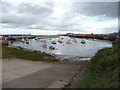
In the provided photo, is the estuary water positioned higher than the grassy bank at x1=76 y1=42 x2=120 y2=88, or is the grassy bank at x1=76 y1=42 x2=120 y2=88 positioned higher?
the grassy bank at x1=76 y1=42 x2=120 y2=88

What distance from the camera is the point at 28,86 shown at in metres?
8.68

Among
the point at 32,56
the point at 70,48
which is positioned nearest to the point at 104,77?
the point at 32,56

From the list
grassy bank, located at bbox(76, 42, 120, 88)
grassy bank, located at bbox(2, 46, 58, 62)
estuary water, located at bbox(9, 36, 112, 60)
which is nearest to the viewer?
grassy bank, located at bbox(76, 42, 120, 88)

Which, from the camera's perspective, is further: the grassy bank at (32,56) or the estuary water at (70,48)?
the estuary water at (70,48)

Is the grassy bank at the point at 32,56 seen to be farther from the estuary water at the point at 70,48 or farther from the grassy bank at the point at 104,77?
the grassy bank at the point at 104,77

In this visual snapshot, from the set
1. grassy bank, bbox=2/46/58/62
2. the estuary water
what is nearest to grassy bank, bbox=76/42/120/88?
grassy bank, bbox=2/46/58/62

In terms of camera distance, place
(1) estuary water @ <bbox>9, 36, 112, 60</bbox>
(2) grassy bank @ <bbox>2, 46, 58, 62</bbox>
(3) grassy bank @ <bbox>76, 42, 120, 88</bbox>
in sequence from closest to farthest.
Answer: (3) grassy bank @ <bbox>76, 42, 120, 88</bbox> → (2) grassy bank @ <bbox>2, 46, 58, 62</bbox> → (1) estuary water @ <bbox>9, 36, 112, 60</bbox>

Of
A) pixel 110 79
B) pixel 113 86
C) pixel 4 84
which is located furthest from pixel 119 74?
pixel 4 84

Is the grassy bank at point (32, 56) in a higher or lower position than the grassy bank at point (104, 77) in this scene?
lower

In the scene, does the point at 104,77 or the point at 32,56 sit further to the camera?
the point at 32,56

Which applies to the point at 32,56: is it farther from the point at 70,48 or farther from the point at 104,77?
the point at 70,48

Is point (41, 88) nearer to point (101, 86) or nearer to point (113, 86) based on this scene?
point (101, 86)

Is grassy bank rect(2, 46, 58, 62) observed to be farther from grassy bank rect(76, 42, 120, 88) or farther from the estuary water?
grassy bank rect(76, 42, 120, 88)

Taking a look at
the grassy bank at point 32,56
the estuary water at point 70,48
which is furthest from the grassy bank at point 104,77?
the estuary water at point 70,48
